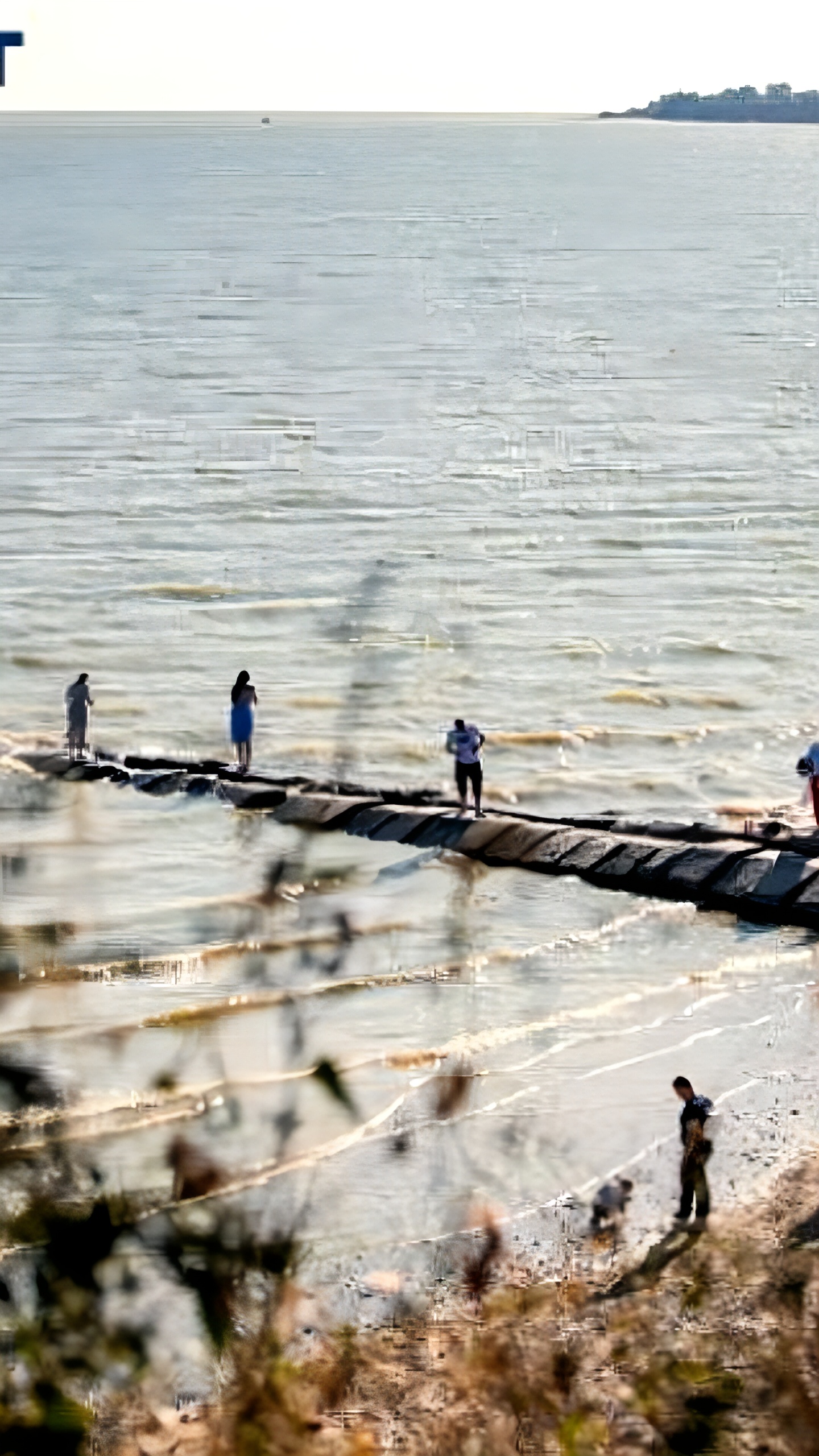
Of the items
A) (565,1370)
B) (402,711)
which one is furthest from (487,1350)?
(402,711)

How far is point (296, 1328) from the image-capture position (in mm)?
11383

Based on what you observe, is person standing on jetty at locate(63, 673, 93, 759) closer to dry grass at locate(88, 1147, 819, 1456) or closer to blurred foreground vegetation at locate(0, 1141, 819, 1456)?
blurred foreground vegetation at locate(0, 1141, 819, 1456)

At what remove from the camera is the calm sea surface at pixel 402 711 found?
14.2m

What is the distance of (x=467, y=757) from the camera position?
2036cm

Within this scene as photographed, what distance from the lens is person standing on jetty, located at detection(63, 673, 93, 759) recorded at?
23594 millimetres

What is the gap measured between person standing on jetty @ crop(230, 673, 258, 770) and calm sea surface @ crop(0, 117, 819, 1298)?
1.15m

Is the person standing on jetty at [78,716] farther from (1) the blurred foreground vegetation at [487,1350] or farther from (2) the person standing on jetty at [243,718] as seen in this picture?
(1) the blurred foreground vegetation at [487,1350]

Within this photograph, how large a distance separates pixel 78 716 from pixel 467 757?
5416mm

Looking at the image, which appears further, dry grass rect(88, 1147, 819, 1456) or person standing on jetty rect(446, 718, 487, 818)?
person standing on jetty rect(446, 718, 487, 818)

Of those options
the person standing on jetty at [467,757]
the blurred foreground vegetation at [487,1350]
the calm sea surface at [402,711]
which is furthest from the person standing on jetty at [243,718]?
the blurred foreground vegetation at [487,1350]

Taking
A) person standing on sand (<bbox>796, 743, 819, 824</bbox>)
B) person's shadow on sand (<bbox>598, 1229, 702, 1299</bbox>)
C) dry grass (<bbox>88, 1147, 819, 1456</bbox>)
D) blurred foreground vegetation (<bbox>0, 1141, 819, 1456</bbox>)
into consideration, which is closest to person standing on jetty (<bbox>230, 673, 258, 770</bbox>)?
person standing on sand (<bbox>796, 743, 819, 824</bbox>)

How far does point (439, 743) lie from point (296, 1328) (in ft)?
48.8

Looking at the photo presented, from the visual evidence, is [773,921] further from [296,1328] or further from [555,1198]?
[296,1328]

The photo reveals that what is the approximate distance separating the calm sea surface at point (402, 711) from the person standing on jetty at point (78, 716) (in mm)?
752
